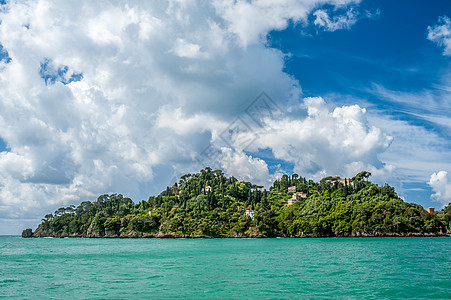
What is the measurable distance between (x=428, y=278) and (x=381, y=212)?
110025 mm

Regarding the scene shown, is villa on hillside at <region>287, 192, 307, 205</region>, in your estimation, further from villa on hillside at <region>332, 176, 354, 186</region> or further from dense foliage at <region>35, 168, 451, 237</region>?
villa on hillside at <region>332, 176, 354, 186</region>

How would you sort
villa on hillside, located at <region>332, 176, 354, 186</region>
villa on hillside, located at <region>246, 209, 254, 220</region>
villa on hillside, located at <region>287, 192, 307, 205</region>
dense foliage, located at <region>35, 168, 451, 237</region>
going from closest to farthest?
dense foliage, located at <region>35, 168, 451, 237</region> → villa on hillside, located at <region>246, 209, 254, 220</region> → villa on hillside, located at <region>332, 176, 354, 186</region> → villa on hillside, located at <region>287, 192, 307, 205</region>

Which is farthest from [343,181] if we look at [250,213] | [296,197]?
[250,213]

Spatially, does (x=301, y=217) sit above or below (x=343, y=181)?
below

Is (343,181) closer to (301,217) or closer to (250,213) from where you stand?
(301,217)

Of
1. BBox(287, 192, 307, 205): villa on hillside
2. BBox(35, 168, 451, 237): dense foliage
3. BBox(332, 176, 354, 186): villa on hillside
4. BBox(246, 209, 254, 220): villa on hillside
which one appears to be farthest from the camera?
BBox(287, 192, 307, 205): villa on hillside

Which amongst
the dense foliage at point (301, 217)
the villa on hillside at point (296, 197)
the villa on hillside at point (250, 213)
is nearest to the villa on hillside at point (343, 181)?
the dense foliage at point (301, 217)

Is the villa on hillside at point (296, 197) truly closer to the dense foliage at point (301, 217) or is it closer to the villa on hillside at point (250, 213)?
the dense foliage at point (301, 217)

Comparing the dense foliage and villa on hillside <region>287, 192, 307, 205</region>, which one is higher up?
villa on hillside <region>287, 192, 307, 205</region>

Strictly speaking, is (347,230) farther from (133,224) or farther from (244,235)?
(133,224)

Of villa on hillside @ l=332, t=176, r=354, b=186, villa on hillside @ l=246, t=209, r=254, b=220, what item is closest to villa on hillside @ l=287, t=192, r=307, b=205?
villa on hillside @ l=332, t=176, r=354, b=186

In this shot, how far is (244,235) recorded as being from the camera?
514 ft

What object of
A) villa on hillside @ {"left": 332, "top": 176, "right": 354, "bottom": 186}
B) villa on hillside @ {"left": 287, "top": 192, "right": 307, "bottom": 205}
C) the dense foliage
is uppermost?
villa on hillside @ {"left": 332, "top": 176, "right": 354, "bottom": 186}

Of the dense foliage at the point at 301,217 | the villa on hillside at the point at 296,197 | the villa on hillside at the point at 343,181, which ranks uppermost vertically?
the villa on hillside at the point at 343,181
